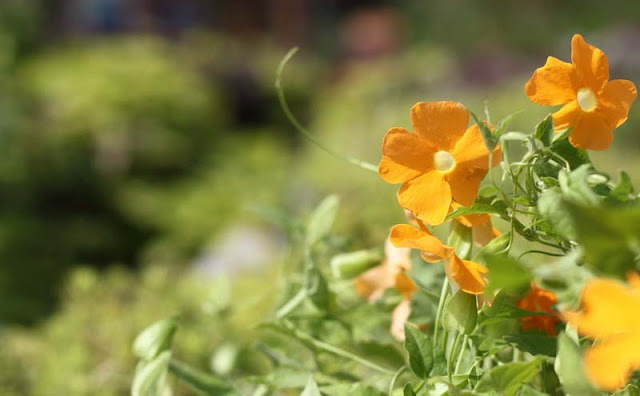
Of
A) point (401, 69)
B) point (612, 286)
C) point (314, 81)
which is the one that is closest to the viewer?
point (612, 286)

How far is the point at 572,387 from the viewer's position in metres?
0.27

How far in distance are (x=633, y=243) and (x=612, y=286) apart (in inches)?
1.0

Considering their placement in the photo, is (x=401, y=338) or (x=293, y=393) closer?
(x=401, y=338)

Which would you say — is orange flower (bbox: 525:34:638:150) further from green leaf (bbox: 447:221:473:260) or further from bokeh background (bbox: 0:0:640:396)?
bokeh background (bbox: 0:0:640:396)

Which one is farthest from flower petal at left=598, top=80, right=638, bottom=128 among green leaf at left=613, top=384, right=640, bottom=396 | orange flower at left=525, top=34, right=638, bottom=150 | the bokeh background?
the bokeh background

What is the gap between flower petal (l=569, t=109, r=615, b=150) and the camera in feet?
1.08

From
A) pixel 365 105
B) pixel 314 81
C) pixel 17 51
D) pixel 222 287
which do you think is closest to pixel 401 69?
pixel 365 105

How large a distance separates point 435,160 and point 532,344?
0.08m

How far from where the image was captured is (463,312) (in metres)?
0.31

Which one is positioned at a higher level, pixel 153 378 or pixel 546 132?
pixel 546 132

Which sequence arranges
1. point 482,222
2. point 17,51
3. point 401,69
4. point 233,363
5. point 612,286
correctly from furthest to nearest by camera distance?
point 401,69
point 17,51
point 233,363
point 482,222
point 612,286

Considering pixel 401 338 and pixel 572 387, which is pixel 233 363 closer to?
pixel 401 338

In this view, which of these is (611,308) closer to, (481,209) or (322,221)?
(481,209)

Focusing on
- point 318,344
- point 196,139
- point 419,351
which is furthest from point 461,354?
point 196,139
